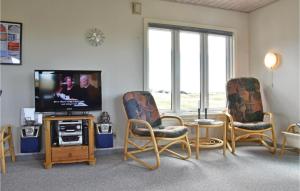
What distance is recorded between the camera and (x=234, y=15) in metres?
4.65

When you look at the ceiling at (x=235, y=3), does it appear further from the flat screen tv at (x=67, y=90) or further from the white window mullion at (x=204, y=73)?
the flat screen tv at (x=67, y=90)

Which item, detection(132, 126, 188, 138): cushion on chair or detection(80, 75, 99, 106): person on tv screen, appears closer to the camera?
detection(132, 126, 188, 138): cushion on chair

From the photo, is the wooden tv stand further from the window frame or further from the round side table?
the round side table

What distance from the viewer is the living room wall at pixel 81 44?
3.37 meters

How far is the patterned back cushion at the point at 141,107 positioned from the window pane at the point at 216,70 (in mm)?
1318

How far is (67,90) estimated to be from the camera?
10.9ft

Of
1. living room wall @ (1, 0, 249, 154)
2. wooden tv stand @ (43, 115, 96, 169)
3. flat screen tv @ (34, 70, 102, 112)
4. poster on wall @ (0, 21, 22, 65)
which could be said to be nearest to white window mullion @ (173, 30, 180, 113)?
living room wall @ (1, 0, 249, 154)

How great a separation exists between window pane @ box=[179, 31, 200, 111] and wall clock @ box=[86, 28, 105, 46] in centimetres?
138

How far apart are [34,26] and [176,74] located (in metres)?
2.25

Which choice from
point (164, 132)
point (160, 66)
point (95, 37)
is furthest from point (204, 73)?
point (95, 37)

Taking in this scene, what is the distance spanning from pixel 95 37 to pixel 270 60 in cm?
280

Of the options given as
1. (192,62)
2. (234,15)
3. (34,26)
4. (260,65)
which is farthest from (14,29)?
(260,65)

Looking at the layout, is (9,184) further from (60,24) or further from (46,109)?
(60,24)

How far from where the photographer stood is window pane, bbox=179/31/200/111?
14.3 feet
